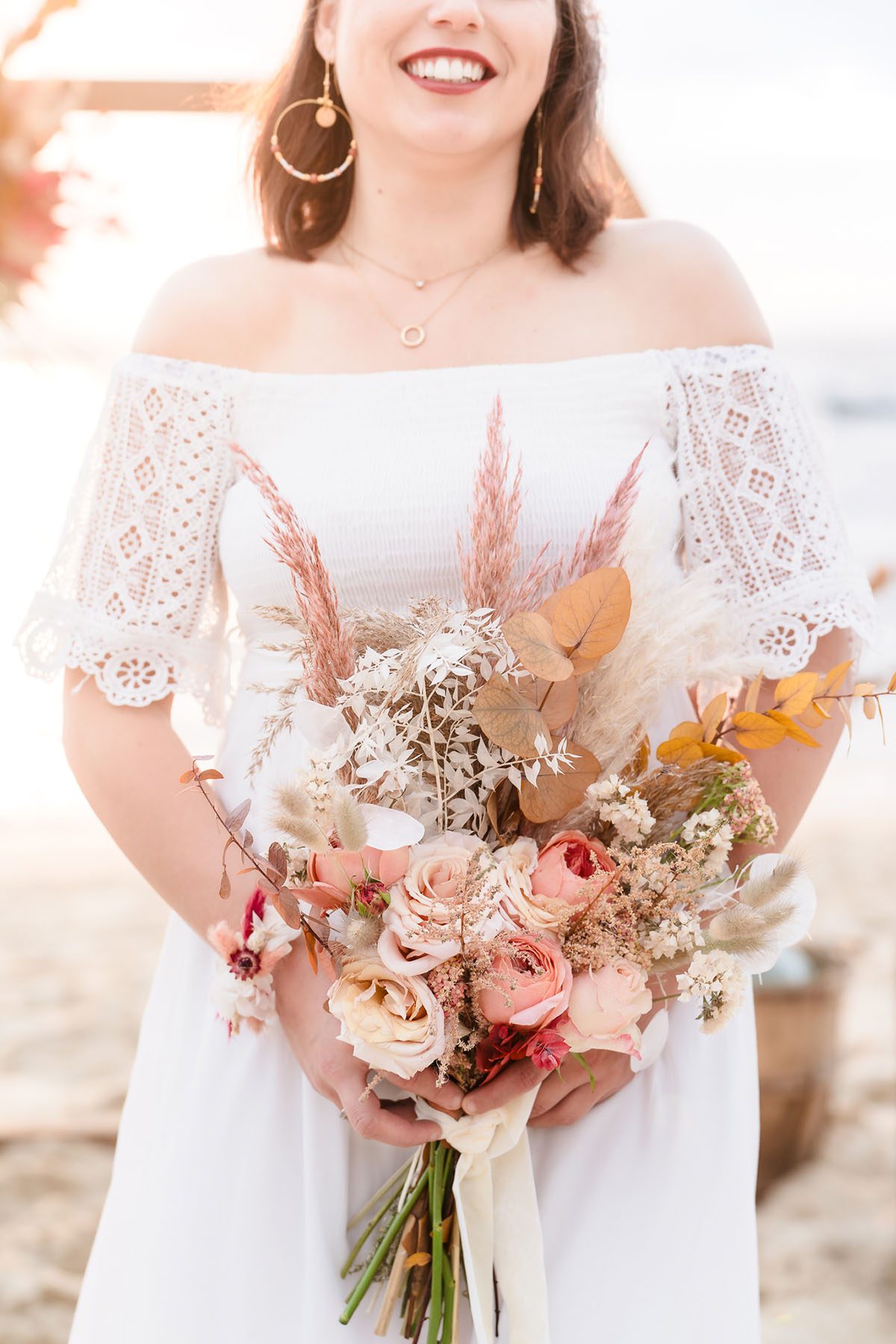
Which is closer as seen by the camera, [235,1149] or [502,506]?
[502,506]

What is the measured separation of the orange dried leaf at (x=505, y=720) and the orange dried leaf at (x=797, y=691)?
0.24 metres

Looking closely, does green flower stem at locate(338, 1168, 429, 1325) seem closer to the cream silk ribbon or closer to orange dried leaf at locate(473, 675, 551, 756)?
the cream silk ribbon

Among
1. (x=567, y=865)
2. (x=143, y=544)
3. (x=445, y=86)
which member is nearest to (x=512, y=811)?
(x=567, y=865)

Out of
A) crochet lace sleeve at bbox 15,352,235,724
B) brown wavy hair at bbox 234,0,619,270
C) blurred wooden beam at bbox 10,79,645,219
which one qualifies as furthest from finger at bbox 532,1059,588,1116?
blurred wooden beam at bbox 10,79,645,219

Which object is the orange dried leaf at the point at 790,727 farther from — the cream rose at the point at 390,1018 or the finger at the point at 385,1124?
the finger at the point at 385,1124

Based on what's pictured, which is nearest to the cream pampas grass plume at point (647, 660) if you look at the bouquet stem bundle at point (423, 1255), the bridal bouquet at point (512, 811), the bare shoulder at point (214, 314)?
the bridal bouquet at point (512, 811)

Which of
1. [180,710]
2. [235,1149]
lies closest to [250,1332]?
[235,1149]

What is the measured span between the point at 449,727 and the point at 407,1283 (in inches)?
24.9

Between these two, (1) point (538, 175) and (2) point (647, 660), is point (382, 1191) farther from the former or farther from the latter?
(1) point (538, 175)

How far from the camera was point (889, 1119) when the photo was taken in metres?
3.80

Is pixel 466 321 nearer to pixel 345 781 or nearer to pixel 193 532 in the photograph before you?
pixel 193 532

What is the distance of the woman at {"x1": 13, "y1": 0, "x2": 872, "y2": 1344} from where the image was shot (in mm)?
1357

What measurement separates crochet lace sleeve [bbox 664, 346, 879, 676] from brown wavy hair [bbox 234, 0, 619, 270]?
31cm

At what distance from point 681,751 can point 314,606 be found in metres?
0.35
